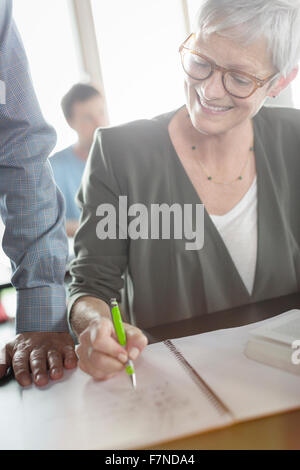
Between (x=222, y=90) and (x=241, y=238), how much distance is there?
13.8 inches

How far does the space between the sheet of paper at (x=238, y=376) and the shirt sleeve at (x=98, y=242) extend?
25 cm

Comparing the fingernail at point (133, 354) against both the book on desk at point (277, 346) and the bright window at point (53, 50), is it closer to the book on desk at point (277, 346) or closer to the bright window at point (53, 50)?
the book on desk at point (277, 346)

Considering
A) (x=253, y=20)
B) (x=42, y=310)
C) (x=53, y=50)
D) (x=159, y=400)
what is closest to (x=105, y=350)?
(x=159, y=400)

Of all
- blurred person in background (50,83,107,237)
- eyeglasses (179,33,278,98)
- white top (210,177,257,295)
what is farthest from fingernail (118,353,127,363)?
blurred person in background (50,83,107,237)

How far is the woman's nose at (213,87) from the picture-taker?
34.3 inches

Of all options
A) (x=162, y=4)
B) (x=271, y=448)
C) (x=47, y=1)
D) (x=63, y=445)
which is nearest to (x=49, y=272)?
(x=63, y=445)

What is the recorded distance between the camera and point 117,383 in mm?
601

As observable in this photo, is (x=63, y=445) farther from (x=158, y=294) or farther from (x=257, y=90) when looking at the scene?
(x=257, y=90)

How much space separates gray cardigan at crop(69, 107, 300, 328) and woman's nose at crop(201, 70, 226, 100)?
0.56 ft

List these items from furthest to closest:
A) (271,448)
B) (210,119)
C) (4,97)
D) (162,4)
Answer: (162,4) → (210,119) → (4,97) → (271,448)

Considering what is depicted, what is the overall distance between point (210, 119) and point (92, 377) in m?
0.61

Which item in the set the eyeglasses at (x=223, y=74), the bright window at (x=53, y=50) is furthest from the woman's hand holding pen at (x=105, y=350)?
the bright window at (x=53, y=50)

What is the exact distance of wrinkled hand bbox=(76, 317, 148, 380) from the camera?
23.8 inches

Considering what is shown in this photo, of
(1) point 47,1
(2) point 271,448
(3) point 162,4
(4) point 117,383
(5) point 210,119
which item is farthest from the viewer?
(1) point 47,1
